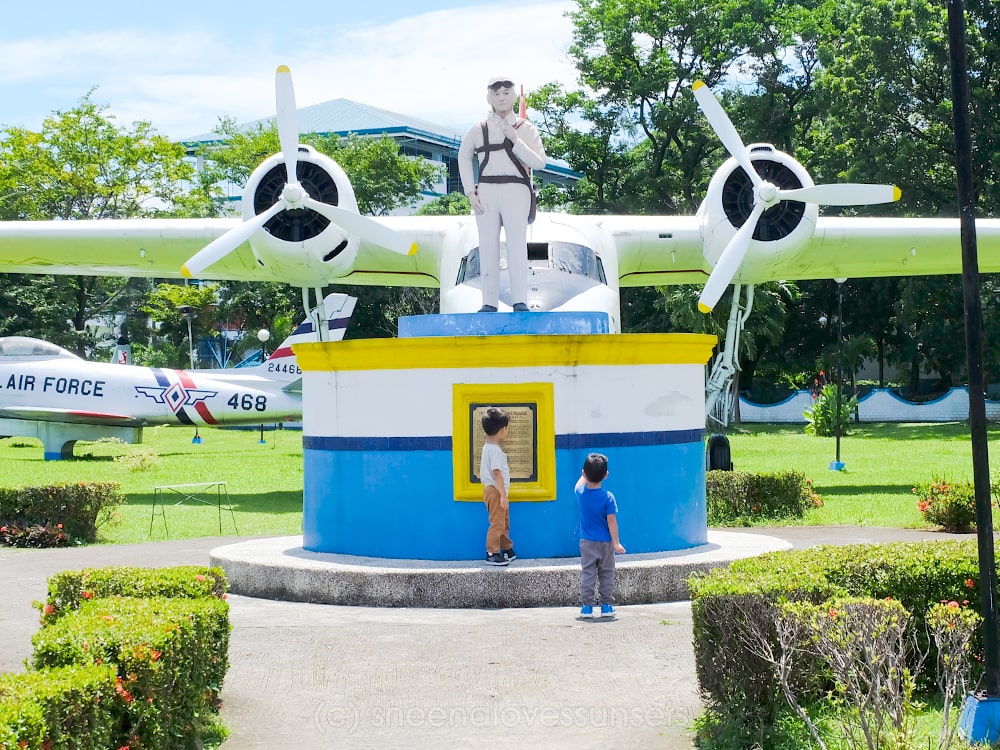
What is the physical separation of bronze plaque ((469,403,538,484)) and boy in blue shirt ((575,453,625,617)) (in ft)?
4.49

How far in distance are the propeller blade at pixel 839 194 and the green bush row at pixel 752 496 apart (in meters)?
4.94

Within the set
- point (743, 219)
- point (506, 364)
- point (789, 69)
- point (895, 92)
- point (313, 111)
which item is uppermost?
point (313, 111)

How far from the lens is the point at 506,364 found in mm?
10625

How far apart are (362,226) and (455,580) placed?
9.38 meters

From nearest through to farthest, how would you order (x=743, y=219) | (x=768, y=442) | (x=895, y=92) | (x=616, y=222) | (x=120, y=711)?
(x=120, y=711) → (x=743, y=219) → (x=616, y=222) → (x=768, y=442) → (x=895, y=92)

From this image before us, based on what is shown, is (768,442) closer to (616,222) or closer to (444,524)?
(616,222)

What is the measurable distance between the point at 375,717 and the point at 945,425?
44.4 meters

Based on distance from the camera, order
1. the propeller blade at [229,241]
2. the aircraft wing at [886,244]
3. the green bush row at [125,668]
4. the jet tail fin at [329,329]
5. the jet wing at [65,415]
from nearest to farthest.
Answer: the green bush row at [125,668], the propeller blade at [229,241], the aircraft wing at [886,244], the jet wing at [65,415], the jet tail fin at [329,329]

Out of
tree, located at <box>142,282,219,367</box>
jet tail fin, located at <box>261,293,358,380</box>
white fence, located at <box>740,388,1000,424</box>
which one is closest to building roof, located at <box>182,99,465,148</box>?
tree, located at <box>142,282,219,367</box>

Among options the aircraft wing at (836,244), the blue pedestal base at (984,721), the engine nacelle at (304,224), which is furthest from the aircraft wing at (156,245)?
the blue pedestal base at (984,721)

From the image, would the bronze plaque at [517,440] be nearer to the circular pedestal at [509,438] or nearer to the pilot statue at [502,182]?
the circular pedestal at [509,438]

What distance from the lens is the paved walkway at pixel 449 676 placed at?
620 centimetres

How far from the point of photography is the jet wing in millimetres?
34000

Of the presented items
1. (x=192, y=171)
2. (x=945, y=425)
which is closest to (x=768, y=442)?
(x=945, y=425)
